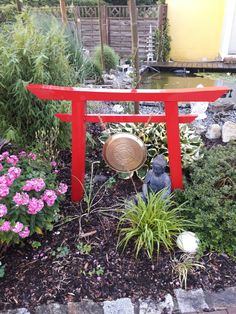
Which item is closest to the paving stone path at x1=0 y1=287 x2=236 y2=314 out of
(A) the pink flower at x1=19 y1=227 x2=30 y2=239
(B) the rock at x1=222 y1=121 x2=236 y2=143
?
(A) the pink flower at x1=19 y1=227 x2=30 y2=239

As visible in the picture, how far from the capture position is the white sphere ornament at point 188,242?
1936 millimetres

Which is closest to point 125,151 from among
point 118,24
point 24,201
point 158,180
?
point 158,180

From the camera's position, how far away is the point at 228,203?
78.0 inches

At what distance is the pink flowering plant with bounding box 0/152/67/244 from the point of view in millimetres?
1714

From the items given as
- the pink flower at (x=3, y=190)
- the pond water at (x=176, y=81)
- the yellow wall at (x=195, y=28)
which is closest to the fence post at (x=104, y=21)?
the yellow wall at (x=195, y=28)

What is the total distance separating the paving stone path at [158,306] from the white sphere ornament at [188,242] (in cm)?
30

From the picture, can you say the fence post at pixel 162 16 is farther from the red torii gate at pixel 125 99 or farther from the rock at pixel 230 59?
the red torii gate at pixel 125 99

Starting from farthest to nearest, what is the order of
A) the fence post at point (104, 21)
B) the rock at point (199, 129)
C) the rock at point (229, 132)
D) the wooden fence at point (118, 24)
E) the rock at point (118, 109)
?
the fence post at point (104, 21) → the wooden fence at point (118, 24) → the rock at point (118, 109) → the rock at point (199, 129) → the rock at point (229, 132)

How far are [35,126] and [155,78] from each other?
5.00 m

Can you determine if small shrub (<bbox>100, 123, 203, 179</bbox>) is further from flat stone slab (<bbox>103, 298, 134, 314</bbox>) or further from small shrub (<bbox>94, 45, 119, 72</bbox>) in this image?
small shrub (<bbox>94, 45, 119, 72</bbox>)

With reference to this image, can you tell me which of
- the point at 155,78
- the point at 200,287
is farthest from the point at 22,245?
the point at 155,78

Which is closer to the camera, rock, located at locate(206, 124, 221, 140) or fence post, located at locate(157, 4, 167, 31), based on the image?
rock, located at locate(206, 124, 221, 140)

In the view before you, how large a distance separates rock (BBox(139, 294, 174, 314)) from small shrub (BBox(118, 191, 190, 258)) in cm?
28

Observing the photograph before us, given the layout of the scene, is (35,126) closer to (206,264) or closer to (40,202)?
(40,202)
